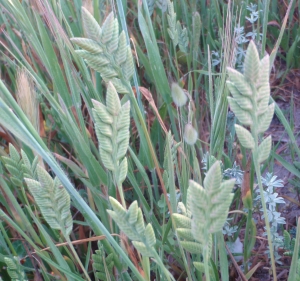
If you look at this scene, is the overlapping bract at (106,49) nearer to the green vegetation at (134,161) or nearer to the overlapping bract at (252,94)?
the green vegetation at (134,161)

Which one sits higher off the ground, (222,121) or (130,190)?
(222,121)

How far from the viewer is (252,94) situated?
0.38 meters

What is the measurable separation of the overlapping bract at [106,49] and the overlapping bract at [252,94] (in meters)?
0.11

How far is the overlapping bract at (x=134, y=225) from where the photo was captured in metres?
0.39

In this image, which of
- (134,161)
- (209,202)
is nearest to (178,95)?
(134,161)

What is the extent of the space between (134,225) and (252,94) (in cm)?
15

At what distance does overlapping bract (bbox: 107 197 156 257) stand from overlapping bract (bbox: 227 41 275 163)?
0.11 meters

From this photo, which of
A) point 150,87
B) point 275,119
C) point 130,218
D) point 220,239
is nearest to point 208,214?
point 130,218

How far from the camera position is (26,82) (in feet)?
2.45

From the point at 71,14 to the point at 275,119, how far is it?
0.67 meters

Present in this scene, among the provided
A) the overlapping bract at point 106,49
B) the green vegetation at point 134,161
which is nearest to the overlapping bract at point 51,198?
the green vegetation at point 134,161

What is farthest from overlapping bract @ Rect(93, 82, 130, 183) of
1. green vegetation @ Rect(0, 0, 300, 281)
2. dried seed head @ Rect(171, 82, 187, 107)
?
dried seed head @ Rect(171, 82, 187, 107)

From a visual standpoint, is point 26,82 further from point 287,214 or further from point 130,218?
point 287,214

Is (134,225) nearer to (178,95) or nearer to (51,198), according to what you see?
(51,198)
